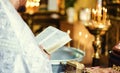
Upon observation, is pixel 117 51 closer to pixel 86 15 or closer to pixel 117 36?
pixel 117 36

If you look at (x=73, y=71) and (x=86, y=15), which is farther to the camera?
(x=86, y=15)

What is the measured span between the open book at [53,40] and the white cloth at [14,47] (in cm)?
31

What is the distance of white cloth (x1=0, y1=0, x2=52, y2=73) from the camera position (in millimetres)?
727

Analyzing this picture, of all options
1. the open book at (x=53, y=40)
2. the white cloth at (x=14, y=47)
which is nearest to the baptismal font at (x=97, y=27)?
the open book at (x=53, y=40)

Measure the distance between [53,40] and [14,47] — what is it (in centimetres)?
39

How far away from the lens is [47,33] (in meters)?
1.17

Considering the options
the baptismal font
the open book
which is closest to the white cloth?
the open book

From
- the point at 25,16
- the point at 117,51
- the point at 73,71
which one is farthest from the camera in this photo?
the point at 25,16

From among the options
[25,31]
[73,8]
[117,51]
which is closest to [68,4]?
[73,8]

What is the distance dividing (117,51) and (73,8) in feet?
12.3

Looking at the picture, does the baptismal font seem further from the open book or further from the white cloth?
the white cloth

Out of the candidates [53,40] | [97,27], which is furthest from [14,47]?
[97,27]

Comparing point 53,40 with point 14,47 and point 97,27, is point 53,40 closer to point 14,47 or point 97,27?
point 14,47

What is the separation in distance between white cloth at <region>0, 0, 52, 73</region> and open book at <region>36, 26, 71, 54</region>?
0.31 meters
